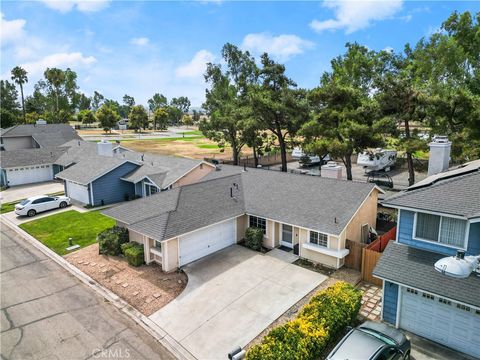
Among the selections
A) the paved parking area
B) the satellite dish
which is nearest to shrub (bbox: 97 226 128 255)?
the paved parking area

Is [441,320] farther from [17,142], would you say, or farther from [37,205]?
[17,142]

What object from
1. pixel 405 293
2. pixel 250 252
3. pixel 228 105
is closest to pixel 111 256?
pixel 250 252

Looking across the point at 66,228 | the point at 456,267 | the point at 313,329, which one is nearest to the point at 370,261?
the point at 313,329

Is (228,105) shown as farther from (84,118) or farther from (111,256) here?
(84,118)

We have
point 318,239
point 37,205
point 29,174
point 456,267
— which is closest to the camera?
point 456,267

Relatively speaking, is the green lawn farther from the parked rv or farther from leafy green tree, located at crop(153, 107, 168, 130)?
leafy green tree, located at crop(153, 107, 168, 130)

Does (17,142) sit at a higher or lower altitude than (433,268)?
higher

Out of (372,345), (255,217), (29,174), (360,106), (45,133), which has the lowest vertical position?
(372,345)
